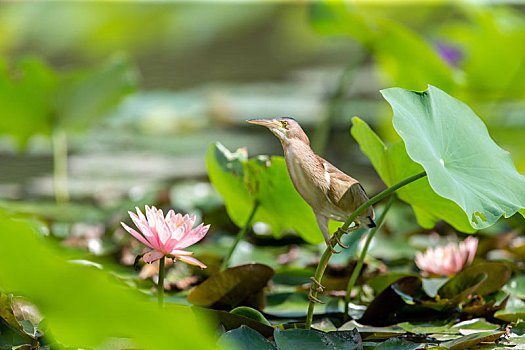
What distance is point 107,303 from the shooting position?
29 centimetres

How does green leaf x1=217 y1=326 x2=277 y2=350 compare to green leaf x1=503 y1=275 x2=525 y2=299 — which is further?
green leaf x1=503 y1=275 x2=525 y2=299

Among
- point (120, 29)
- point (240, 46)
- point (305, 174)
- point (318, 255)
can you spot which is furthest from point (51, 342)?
point (240, 46)

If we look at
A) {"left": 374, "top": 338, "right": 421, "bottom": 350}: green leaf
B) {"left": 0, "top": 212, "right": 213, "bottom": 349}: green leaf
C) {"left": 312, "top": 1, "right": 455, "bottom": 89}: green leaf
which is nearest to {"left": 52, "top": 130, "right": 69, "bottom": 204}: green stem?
{"left": 312, "top": 1, "right": 455, "bottom": 89}: green leaf

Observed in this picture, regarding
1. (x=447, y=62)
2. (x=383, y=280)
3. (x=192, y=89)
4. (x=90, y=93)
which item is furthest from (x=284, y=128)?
(x=192, y=89)

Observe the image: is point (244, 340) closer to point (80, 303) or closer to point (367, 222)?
point (367, 222)

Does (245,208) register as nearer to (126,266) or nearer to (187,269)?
(187,269)

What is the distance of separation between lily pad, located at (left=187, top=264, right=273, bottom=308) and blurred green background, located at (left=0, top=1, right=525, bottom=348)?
0.66 ft

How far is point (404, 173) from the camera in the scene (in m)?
0.67

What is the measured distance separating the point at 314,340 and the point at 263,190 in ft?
0.78

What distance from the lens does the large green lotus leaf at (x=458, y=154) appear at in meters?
0.53

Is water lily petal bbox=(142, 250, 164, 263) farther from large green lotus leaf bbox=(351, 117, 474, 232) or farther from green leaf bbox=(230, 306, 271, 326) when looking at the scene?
large green lotus leaf bbox=(351, 117, 474, 232)

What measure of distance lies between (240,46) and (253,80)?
286mm

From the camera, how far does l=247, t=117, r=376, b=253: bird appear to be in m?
0.55

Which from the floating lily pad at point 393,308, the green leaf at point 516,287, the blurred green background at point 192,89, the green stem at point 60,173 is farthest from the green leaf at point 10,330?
the green stem at point 60,173
